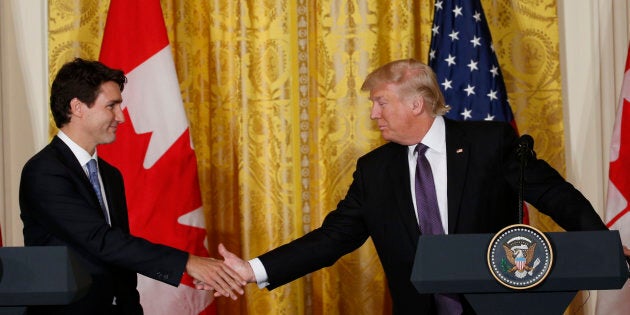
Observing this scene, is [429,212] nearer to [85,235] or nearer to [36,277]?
[85,235]

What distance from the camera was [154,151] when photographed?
4348 mm

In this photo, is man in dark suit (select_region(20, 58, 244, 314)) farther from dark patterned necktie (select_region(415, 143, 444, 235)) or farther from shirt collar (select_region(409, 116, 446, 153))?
shirt collar (select_region(409, 116, 446, 153))

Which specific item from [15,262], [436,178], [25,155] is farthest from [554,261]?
[25,155]

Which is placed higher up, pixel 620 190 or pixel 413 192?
pixel 413 192

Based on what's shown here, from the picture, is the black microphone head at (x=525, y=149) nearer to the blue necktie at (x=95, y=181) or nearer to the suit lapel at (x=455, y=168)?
the suit lapel at (x=455, y=168)

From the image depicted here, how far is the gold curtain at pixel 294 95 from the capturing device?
4887 millimetres

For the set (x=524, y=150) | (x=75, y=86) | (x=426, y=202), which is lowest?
(x=426, y=202)

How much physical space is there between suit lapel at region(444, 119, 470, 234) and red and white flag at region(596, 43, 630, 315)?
1315 mm

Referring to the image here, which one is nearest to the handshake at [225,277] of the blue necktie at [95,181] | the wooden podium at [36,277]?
the blue necktie at [95,181]

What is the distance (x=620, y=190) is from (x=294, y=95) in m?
Result: 1.89

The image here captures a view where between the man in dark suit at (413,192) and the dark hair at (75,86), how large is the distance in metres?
0.85

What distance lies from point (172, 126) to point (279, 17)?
1.06 metres

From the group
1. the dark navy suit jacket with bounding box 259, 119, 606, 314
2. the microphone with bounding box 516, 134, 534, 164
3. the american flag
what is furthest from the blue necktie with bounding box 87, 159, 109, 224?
the american flag

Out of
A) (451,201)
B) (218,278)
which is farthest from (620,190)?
(218,278)
